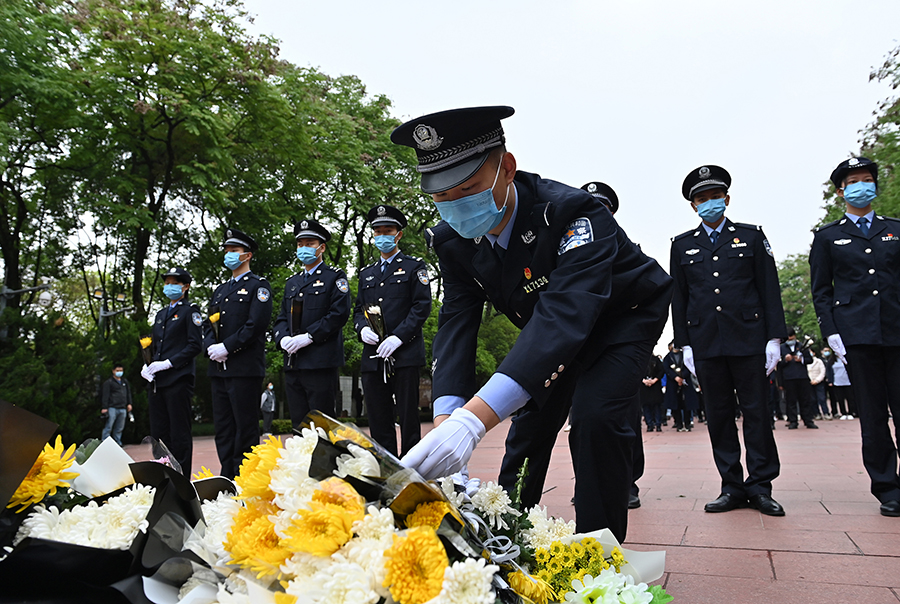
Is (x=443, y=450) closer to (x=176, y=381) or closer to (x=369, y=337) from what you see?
(x=369, y=337)

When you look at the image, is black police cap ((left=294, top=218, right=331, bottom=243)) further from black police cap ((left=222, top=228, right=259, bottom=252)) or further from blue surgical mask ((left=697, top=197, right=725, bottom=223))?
blue surgical mask ((left=697, top=197, right=725, bottom=223))

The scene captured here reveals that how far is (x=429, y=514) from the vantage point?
149 centimetres

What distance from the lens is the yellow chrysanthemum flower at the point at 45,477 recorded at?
1.85 metres

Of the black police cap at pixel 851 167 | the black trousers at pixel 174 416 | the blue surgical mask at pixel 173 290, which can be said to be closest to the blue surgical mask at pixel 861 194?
the black police cap at pixel 851 167

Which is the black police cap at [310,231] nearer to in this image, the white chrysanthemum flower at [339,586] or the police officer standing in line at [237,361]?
the police officer standing in line at [237,361]

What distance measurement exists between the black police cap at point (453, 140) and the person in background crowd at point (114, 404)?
13474 millimetres

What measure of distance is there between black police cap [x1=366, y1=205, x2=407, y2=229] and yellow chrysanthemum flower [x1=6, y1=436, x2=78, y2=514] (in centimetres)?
557

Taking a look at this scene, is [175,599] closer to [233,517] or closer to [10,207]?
[233,517]

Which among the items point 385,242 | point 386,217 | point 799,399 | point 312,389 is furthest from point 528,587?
point 799,399


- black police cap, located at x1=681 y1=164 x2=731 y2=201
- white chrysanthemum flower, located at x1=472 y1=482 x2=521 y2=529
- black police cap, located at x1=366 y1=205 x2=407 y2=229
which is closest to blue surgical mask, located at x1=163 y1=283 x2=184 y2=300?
black police cap, located at x1=366 y1=205 x2=407 y2=229

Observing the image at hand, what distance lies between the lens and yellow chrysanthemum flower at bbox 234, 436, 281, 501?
1.61m

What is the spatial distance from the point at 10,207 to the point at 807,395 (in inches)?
776

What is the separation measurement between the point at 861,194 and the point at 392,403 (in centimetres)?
449

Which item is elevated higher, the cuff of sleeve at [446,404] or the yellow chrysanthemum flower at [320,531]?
the cuff of sleeve at [446,404]
